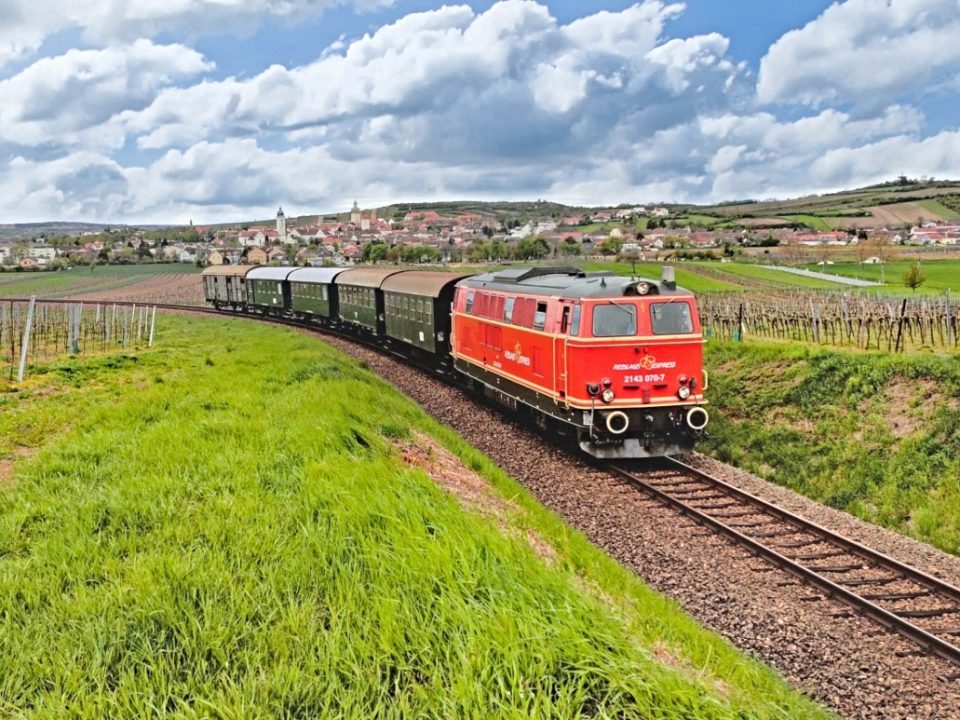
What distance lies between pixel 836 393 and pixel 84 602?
55.9 feet

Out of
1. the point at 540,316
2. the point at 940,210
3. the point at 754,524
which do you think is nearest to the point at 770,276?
the point at 540,316

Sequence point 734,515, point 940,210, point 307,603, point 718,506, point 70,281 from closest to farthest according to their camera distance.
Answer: point 307,603, point 734,515, point 718,506, point 70,281, point 940,210

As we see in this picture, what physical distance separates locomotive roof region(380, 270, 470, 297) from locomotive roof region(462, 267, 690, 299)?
11.5 feet

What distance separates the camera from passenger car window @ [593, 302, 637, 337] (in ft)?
50.1

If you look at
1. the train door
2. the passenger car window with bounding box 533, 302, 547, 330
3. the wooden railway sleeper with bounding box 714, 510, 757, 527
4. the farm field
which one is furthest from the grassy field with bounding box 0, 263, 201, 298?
the wooden railway sleeper with bounding box 714, 510, 757, 527

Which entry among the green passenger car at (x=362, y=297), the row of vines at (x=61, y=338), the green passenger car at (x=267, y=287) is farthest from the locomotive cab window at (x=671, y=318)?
the green passenger car at (x=267, y=287)

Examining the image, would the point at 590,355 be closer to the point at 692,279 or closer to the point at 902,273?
the point at 692,279

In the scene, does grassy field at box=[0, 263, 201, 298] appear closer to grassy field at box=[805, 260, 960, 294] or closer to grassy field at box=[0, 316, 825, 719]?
grassy field at box=[0, 316, 825, 719]

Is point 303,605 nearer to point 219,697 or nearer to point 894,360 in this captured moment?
point 219,697

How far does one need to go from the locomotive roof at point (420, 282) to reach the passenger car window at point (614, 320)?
1108 centimetres

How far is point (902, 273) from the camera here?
65.8 m

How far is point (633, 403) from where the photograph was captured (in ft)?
50.7

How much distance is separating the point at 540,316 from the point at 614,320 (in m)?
2.22

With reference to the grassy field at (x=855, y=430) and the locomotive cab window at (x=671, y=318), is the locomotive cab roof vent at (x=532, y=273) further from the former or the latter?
the grassy field at (x=855, y=430)
